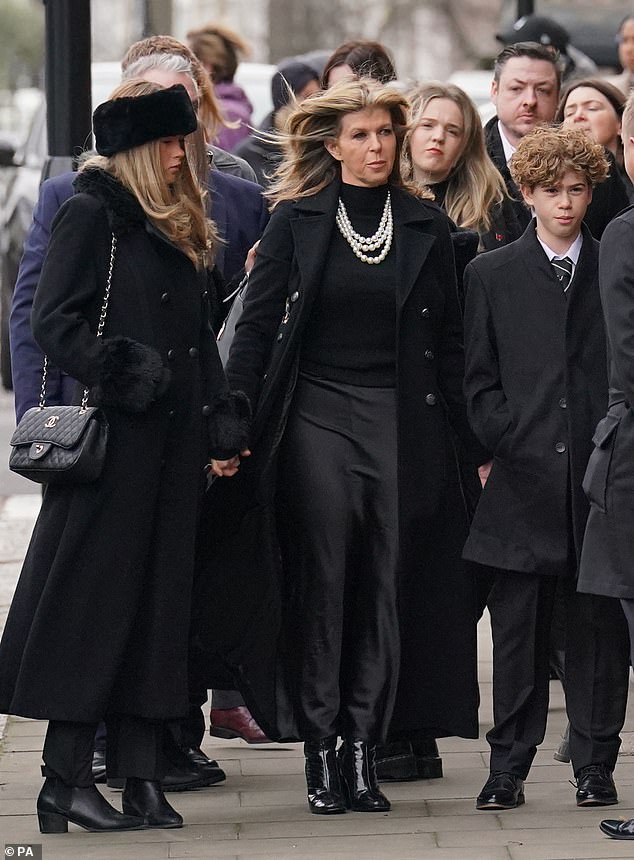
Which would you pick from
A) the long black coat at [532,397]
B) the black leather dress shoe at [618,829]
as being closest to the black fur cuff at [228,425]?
the long black coat at [532,397]

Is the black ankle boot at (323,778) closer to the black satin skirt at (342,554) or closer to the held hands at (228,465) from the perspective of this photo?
the black satin skirt at (342,554)

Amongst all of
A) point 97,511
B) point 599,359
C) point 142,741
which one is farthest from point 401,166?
point 142,741

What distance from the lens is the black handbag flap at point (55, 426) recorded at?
5.39 m

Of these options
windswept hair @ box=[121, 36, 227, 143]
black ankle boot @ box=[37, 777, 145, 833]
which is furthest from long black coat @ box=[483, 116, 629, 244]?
black ankle boot @ box=[37, 777, 145, 833]

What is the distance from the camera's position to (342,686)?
580 centimetres

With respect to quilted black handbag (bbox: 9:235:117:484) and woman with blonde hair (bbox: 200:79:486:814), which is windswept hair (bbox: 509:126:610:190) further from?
quilted black handbag (bbox: 9:235:117:484)

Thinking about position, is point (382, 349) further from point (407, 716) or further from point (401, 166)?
point (407, 716)

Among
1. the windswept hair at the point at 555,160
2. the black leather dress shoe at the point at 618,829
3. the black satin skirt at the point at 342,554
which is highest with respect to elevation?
the windswept hair at the point at 555,160

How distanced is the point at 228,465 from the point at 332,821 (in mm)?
993

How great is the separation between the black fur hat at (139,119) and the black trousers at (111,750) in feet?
4.98

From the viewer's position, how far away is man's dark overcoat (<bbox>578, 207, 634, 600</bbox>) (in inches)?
205

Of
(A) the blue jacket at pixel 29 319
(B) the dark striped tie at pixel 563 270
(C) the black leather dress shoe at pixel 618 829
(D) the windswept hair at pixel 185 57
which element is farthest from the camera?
(D) the windswept hair at pixel 185 57

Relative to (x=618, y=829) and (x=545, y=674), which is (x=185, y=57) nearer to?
(x=545, y=674)

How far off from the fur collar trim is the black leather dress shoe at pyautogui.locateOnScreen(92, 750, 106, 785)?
1523 mm
